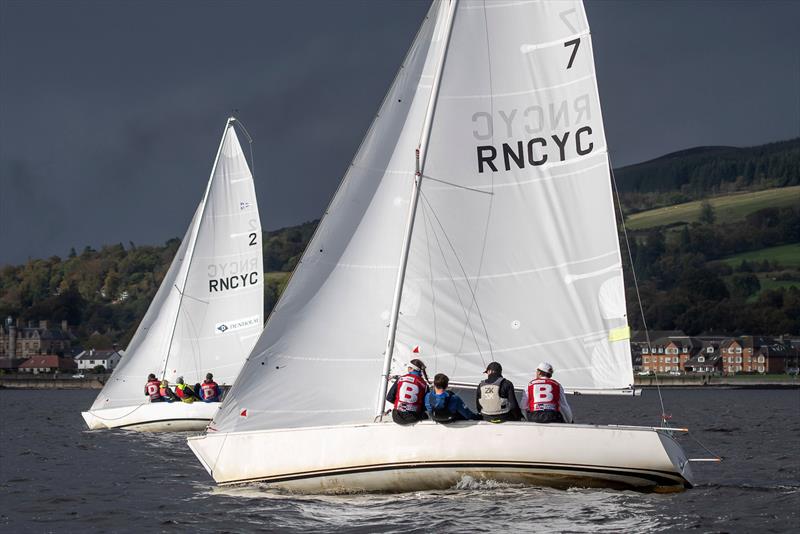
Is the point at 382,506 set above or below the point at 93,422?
below

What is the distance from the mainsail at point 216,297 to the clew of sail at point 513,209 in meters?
20.3

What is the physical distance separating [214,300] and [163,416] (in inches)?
176

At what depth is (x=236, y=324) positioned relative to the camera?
123 feet

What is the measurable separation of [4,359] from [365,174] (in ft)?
570

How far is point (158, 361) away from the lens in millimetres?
38312

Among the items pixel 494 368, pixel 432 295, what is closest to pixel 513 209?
pixel 432 295

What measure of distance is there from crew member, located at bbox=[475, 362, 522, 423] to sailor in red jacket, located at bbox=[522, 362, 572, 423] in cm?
24

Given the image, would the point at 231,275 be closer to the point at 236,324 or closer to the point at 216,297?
the point at 216,297

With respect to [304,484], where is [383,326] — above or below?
above

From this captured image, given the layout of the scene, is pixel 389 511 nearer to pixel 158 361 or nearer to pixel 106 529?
pixel 106 529

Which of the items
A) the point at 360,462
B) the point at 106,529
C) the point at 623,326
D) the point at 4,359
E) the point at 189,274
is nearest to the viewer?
the point at 106,529

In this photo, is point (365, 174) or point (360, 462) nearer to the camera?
point (360, 462)

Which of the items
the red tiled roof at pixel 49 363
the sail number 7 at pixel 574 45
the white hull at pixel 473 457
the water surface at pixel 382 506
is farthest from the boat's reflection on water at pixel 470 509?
the red tiled roof at pixel 49 363

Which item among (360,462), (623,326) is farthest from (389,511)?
(623,326)
